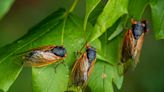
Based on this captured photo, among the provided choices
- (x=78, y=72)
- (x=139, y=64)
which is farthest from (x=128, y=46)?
(x=139, y=64)

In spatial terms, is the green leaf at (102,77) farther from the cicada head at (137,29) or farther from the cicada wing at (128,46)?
the cicada head at (137,29)

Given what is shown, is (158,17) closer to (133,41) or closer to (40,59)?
(133,41)

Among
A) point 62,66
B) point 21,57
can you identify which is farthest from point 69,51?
point 21,57

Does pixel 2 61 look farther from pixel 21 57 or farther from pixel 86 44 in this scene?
pixel 86 44

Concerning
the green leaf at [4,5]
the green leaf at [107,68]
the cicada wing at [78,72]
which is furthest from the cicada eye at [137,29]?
the green leaf at [4,5]

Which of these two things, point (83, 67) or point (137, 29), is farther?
point (137, 29)
